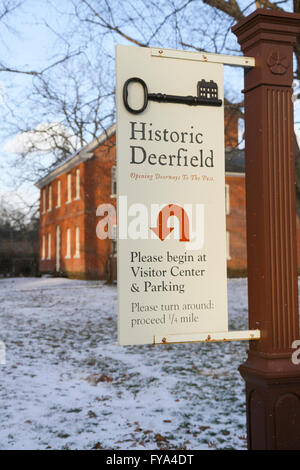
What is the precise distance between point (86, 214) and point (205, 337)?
22889mm

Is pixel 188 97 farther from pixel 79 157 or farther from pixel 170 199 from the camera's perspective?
pixel 79 157

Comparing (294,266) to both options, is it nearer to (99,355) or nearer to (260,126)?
(260,126)

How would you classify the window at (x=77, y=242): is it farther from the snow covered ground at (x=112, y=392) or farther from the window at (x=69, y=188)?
the snow covered ground at (x=112, y=392)

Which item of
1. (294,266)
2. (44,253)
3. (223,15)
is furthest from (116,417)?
(44,253)

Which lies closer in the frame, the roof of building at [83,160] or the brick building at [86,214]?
the roof of building at [83,160]

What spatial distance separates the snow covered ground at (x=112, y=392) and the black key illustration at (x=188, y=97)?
3.14 m

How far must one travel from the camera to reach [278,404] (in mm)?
3064

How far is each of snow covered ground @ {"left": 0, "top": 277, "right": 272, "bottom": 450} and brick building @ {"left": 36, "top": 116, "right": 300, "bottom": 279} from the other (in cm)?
1248

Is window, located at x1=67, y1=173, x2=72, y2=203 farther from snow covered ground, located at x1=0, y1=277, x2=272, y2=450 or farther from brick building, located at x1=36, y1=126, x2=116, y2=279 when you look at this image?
snow covered ground, located at x1=0, y1=277, x2=272, y2=450

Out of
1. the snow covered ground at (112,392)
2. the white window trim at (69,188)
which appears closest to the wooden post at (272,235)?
the snow covered ground at (112,392)

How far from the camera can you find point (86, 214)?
84.4 feet

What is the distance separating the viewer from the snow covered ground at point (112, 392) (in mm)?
4961

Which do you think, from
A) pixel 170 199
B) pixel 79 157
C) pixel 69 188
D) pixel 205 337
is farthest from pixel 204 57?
pixel 69 188

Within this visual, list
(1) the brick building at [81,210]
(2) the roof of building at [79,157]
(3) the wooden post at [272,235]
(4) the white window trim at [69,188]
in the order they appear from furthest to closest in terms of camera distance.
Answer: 1. (4) the white window trim at [69,188]
2. (1) the brick building at [81,210]
3. (2) the roof of building at [79,157]
4. (3) the wooden post at [272,235]
